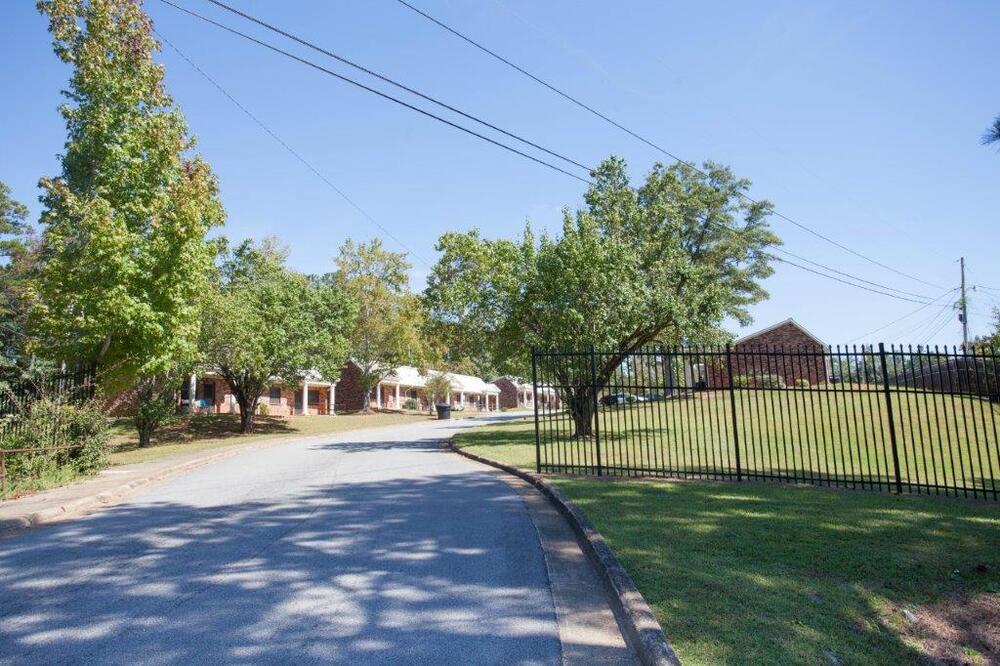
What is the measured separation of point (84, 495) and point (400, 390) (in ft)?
175

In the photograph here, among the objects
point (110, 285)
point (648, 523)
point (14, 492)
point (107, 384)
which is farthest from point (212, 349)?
point (648, 523)

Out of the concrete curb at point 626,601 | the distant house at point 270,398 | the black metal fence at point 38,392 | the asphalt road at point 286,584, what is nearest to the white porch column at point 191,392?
the distant house at point 270,398

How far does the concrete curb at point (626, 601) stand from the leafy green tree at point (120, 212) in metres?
12.9

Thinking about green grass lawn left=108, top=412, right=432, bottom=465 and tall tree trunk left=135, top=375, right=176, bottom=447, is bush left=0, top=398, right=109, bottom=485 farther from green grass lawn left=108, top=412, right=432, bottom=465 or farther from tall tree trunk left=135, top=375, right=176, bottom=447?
tall tree trunk left=135, top=375, right=176, bottom=447

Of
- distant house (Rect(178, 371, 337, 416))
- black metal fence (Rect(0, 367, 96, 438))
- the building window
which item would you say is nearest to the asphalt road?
black metal fence (Rect(0, 367, 96, 438))

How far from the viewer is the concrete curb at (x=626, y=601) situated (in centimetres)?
336

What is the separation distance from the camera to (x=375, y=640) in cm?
372

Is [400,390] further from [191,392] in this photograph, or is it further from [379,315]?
[191,392]

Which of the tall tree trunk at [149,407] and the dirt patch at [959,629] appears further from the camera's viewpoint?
the tall tree trunk at [149,407]

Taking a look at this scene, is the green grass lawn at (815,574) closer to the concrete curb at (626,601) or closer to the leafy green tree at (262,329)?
the concrete curb at (626,601)

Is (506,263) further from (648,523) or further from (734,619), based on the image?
(734,619)

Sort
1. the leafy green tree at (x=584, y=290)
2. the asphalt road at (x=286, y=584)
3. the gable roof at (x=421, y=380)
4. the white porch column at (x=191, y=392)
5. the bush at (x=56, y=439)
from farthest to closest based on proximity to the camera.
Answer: the gable roof at (x=421, y=380) < the white porch column at (x=191, y=392) < the leafy green tree at (x=584, y=290) < the bush at (x=56, y=439) < the asphalt road at (x=286, y=584)

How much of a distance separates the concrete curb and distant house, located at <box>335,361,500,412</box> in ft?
145

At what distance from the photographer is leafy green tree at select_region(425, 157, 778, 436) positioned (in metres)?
16.8
